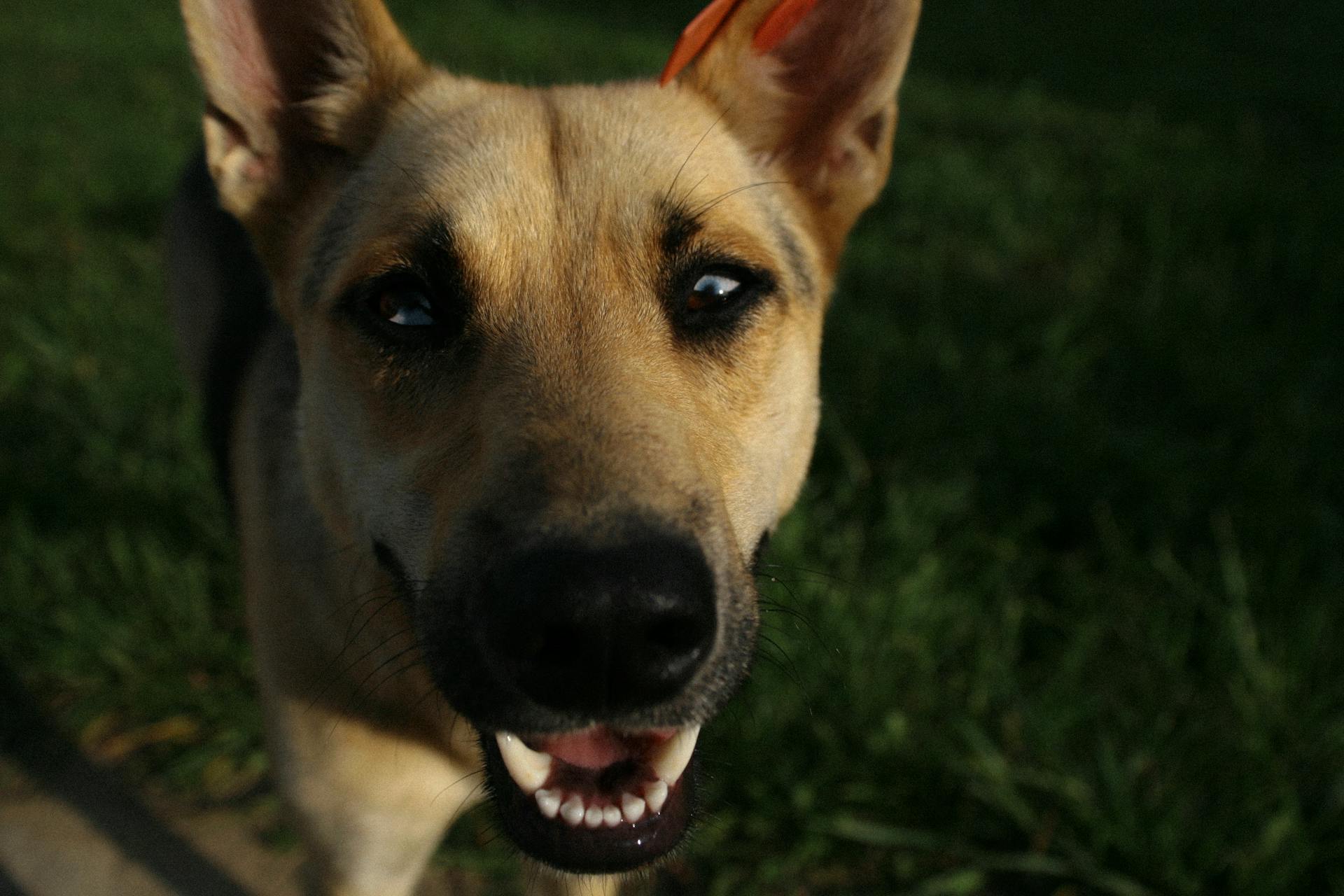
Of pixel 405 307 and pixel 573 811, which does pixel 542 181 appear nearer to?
pixel 405 307

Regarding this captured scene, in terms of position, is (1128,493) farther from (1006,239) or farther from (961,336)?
(1006,239)

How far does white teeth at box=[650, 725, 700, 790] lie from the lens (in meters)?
1.96

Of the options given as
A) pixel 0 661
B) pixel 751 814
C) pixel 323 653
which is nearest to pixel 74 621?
pixel 0 661

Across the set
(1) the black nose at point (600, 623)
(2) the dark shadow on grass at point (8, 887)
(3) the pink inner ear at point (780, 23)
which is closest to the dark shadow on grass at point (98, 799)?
(2) the dark shadow on grass at point (8, 887)

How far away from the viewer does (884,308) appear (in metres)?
5.50

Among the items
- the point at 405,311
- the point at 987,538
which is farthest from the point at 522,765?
the point at 987,538

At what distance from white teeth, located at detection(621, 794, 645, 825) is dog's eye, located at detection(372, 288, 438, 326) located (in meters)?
1.09

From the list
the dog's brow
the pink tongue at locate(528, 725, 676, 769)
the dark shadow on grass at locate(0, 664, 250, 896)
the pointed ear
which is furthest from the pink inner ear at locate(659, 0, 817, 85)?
the dark shadow on grass at locate(0, 664, 250, 896)

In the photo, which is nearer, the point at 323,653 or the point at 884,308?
the point at 323,653

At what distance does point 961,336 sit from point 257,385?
3.54 meters

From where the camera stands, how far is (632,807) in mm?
1945

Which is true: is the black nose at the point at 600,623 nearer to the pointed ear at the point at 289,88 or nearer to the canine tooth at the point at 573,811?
the canine tooth at the point at 573,811

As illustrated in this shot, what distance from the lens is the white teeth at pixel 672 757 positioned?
6.41ft

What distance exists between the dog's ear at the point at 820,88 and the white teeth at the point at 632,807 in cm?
157
